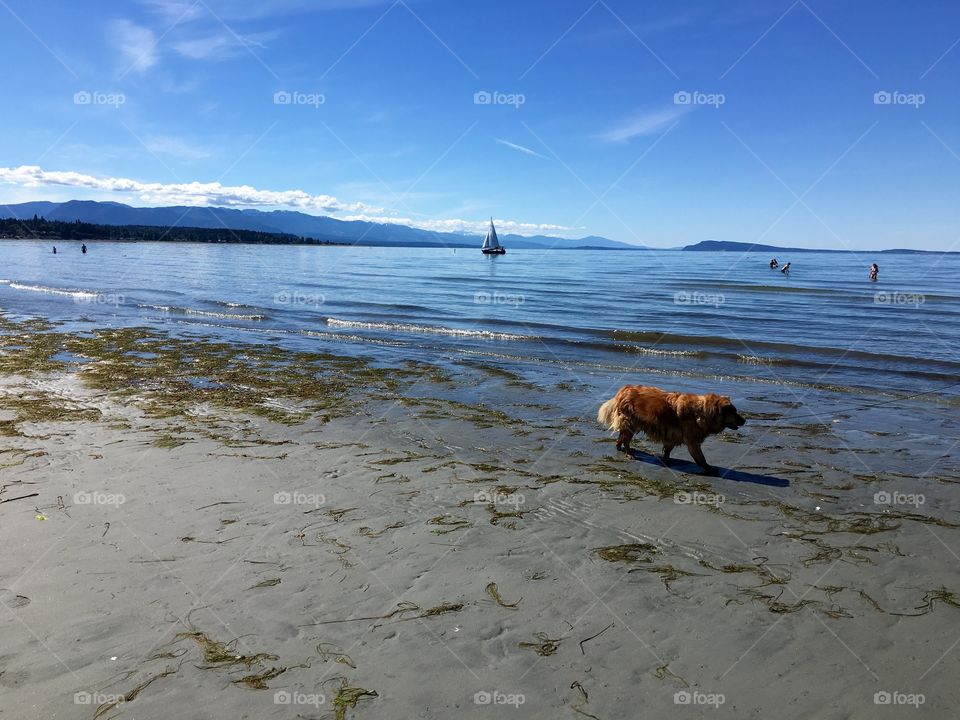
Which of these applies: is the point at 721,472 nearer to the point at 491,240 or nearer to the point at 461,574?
the point at 461,574

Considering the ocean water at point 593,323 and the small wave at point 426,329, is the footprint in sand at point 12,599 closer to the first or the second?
the ocean water at point 593,323

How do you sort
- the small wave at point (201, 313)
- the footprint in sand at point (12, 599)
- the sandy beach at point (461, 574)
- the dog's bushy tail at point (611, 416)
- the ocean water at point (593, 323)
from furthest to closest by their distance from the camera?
the small wave at point (201, 313), the ocean water at point (593, 323), the dog's bushy tail at point (611, 416), the footprint in sand at point (12, 599), the sandy beach at point (461, 574)

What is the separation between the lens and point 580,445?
9.73 metres

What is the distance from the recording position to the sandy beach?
162 inches

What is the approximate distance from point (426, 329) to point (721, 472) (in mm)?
16877

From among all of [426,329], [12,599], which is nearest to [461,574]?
[12,599]

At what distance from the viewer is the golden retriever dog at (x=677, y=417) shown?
8.52 m

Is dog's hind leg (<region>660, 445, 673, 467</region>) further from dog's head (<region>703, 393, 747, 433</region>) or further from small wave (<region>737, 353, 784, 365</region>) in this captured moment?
small wave (<region>737, 353, 784, 365</region>)

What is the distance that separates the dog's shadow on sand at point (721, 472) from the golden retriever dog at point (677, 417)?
120mm

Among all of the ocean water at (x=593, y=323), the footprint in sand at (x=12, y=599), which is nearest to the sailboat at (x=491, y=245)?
the ocean water at (x=593, y=323)

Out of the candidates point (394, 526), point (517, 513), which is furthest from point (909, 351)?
point (394, 526)

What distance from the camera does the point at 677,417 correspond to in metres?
8.59

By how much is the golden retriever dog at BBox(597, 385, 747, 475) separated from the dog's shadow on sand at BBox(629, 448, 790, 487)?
0.12 metres

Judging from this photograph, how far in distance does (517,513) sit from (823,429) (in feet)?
23.9
